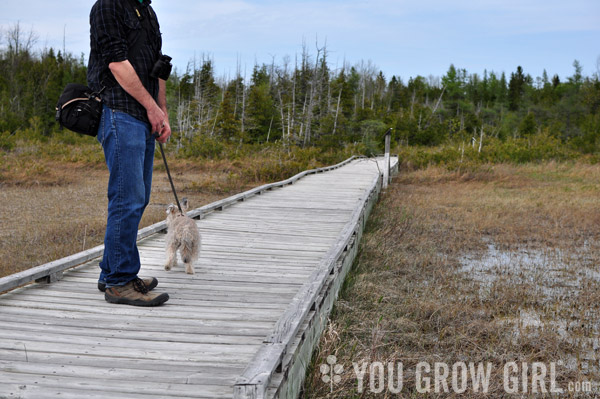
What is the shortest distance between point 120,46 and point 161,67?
357 mm

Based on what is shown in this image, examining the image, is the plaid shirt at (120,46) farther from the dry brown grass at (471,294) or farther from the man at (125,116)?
the dry brown grass at (471,294)

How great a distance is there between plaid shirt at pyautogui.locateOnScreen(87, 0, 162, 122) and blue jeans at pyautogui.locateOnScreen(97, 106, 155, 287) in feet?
0.31

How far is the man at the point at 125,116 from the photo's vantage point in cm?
321

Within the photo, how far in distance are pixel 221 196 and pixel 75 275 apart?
375 inches

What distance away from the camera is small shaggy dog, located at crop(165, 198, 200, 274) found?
440cm

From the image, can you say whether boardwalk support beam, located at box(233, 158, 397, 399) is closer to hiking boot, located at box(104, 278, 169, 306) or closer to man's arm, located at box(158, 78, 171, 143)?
hiking boot, located at box(104, 278, 169, 306)

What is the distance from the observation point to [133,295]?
3531 mm

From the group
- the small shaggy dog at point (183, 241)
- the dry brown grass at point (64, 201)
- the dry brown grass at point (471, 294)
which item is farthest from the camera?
the dry brown grass at point (64, 201)

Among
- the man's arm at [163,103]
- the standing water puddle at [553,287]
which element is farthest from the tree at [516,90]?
the man's arm at [163,103]

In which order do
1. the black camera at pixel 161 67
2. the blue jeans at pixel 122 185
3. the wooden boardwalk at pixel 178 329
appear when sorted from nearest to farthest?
1. the wooden boardwalk at pixel 178 329
2. the blue jeans at pixel 122 185
3. the black camera at pixel 161 67

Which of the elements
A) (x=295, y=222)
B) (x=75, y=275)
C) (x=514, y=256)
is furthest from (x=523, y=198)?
(x=75, y=275)

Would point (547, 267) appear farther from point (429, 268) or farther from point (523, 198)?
point (523, 198)

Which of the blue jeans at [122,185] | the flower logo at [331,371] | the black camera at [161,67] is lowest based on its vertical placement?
the flower logo at [331,371]

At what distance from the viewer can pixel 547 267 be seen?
716 centimetres
